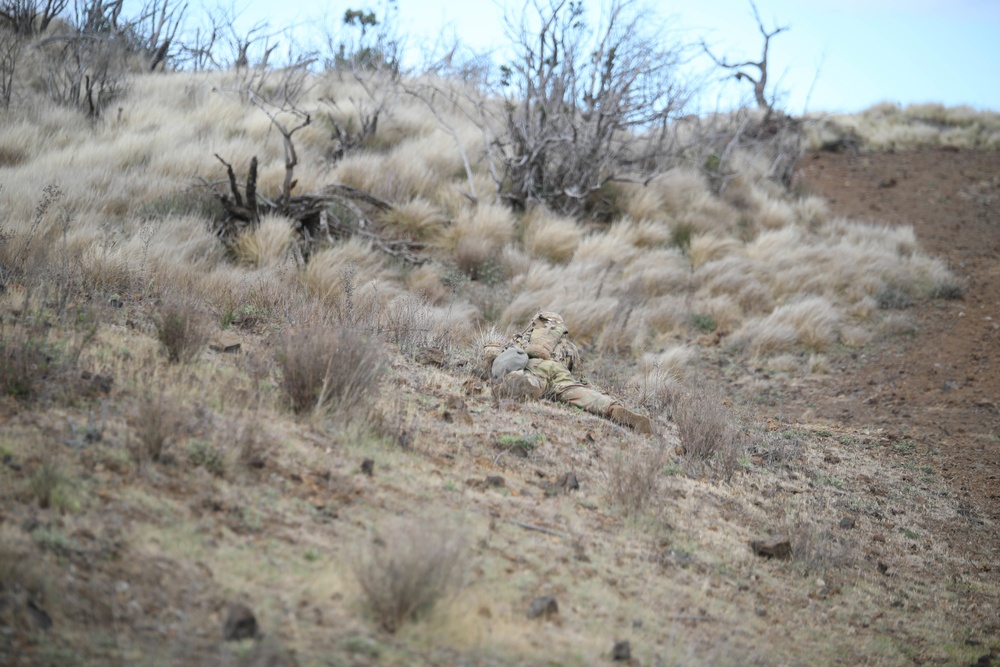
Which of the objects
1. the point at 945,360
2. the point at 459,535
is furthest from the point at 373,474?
the point at 945,360

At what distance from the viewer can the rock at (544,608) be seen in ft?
9.70

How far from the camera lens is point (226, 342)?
526 cm

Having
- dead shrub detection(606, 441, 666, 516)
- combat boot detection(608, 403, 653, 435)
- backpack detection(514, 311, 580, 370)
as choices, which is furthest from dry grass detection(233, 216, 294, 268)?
dead shrub detection(606, 441, 666, 516)

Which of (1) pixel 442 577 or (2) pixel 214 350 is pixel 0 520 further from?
(2) pixel 214 350

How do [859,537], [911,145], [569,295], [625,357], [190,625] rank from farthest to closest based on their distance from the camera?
[911,145] < [569,295] < [625,357] < [859,537] < [190,625]

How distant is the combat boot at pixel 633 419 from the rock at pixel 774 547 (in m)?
1.52

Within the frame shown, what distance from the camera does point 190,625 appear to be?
2398 mm

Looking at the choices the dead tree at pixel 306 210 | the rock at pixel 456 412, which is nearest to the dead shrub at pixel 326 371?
the rock at pixel 456 412

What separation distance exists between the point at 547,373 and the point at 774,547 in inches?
93.0

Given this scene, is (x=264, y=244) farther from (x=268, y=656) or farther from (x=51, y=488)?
(x=268, y=656)

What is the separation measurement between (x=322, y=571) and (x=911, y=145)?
926 inches

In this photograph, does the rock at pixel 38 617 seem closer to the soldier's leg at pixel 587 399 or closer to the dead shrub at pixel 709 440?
the dead shrub at pixel 709 440

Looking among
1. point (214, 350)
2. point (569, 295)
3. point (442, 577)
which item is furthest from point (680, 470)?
point (569, 295)

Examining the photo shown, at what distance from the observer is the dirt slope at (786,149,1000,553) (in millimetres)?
6883
